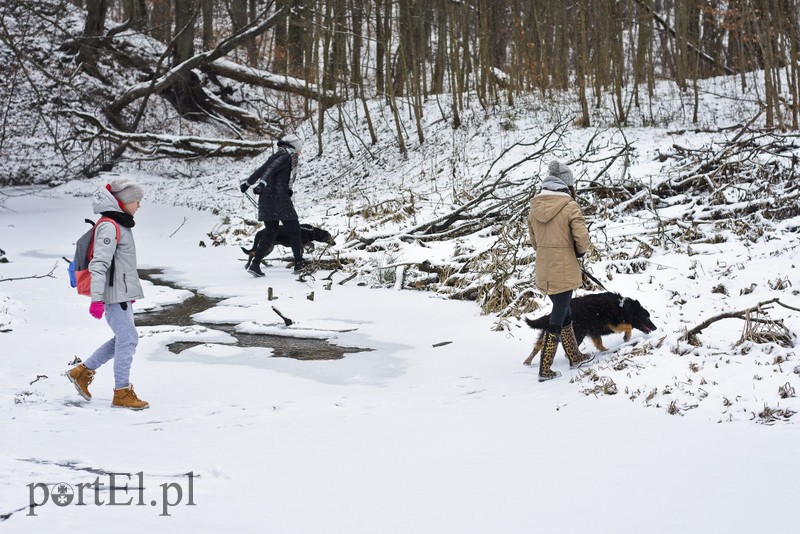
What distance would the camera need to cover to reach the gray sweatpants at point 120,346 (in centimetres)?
491

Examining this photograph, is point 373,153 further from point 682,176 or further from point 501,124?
point 682,176

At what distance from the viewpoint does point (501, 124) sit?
710 inches

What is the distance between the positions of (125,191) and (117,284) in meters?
0.64

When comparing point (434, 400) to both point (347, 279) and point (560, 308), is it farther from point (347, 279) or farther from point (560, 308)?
point (347, 279)

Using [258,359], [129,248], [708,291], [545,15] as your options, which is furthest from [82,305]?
[545,15]

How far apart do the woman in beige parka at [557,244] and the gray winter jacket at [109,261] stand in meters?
3.02

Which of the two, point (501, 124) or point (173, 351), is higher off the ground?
point (501, 124)

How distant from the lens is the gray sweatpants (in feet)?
16.1

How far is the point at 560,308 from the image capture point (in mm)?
5723

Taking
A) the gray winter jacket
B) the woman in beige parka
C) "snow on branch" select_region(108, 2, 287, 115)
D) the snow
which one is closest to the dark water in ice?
the snow

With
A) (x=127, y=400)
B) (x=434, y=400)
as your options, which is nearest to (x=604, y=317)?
(x=434, y=400)

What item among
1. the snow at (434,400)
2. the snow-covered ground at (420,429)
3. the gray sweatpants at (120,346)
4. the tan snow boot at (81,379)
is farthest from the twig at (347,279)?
the tan snow boot at (81,379)

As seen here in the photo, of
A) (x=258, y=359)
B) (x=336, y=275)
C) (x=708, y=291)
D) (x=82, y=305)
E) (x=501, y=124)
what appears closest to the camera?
(x=258, y=359)

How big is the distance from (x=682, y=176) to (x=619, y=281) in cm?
396
